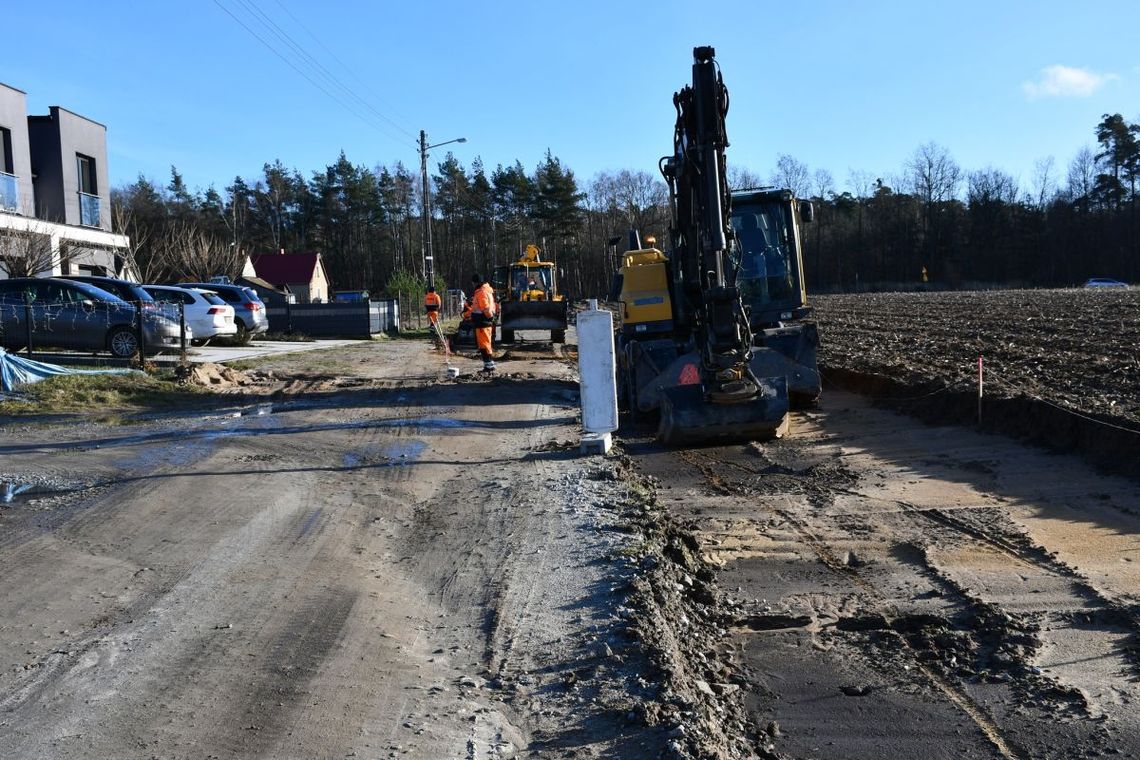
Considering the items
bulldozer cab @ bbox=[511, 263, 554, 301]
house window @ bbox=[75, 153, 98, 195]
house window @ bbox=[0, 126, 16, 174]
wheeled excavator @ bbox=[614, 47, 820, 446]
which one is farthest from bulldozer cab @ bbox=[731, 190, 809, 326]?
house window @ bbox=[75, 153, 98, 195]

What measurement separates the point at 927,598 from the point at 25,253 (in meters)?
25.1

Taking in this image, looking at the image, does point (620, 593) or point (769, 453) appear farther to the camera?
point (769, 453)

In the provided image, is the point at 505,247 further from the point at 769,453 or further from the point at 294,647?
the point at 294,647

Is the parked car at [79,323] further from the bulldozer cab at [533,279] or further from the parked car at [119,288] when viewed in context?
the bulldozer cab at [533,279]

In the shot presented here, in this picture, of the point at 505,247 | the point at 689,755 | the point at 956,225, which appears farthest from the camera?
the point at 956,225

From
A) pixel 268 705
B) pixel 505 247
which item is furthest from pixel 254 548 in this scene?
pixel 505 247

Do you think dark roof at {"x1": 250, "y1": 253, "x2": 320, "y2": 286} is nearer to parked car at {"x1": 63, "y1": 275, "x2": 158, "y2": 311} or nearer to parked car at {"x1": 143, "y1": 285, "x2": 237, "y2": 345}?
parked car at {"x1": 143, "y1": 285, "x2": 237, "y2": 345}

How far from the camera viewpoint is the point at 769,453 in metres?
11.5

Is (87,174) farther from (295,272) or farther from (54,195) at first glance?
(295,272)

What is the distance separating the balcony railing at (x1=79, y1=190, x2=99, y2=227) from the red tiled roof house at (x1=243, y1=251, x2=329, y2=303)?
43.8 m

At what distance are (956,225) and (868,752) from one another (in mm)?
99699

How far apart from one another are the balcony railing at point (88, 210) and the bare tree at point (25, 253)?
16.5ft

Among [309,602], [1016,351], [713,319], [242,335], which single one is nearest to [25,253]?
[242,335]

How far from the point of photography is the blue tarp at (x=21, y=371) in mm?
14156
